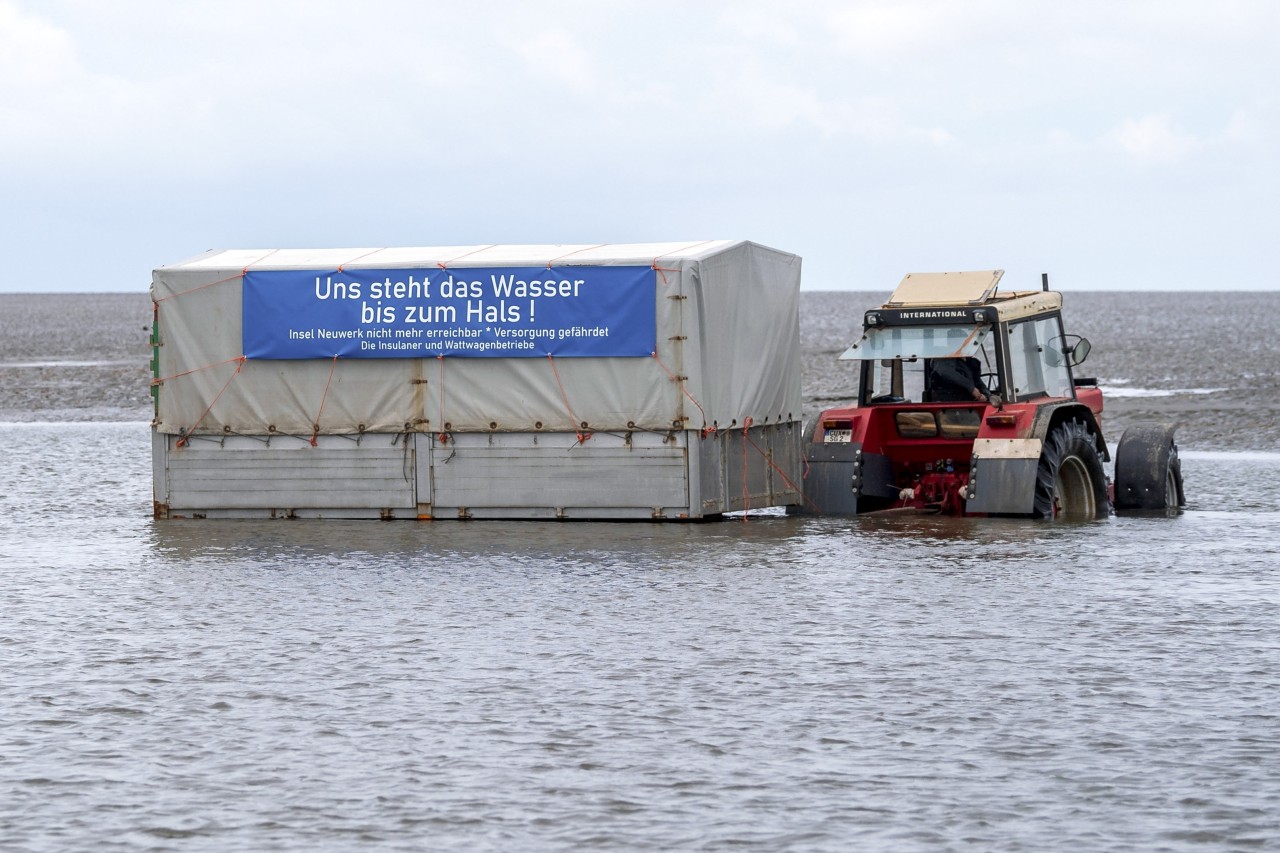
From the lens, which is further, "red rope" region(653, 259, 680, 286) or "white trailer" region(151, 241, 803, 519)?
"white trailer" region(151, 241, 803, 519)

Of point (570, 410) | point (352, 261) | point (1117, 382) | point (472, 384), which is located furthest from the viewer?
point (1117, 382)

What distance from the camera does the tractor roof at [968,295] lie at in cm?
1750

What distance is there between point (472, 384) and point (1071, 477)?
5.70 meters

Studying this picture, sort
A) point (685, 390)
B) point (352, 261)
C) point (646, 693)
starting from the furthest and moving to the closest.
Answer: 1. point (352, 261)
2. point (685, 390)
3. point (646, 693)

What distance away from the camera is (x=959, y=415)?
703 inches

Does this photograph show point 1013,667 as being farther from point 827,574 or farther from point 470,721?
point 827,574

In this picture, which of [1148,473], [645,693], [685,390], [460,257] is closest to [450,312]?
[460,257]

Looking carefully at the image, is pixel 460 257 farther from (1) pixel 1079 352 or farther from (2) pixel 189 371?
(1) pixel 1079 352

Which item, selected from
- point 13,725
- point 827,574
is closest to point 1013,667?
point 827,574

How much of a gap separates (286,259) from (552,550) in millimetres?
4914

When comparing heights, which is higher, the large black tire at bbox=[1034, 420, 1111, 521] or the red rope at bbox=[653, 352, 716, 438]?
the red rope at bbox=[653, 352, 716, 438]

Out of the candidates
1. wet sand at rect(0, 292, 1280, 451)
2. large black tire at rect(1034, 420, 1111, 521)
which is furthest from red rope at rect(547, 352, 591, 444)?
wet sand at rect(0, 292, 1280, 451)

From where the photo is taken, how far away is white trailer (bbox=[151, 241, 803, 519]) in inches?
670

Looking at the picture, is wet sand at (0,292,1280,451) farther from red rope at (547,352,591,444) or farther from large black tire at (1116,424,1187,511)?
red rope at (547,352,591,444)
